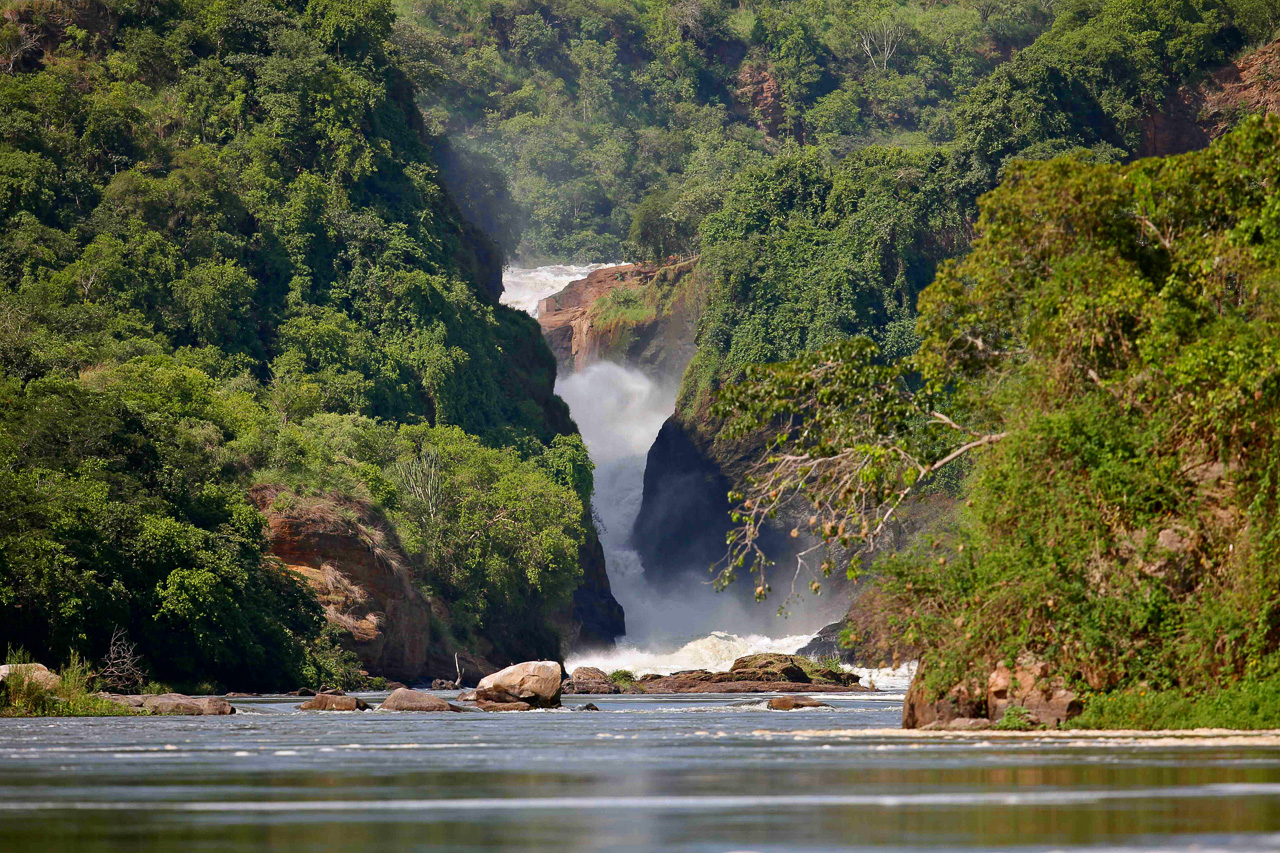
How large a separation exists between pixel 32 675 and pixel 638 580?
238 feet

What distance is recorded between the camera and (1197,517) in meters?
20.4

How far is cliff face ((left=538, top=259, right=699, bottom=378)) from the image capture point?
371 feet

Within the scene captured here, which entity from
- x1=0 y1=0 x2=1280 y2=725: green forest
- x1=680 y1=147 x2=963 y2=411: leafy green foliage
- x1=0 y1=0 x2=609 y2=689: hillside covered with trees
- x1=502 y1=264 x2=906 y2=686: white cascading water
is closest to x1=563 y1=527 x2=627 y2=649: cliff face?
x1=502 y1=264 x2=906 y2=686: white cascading water

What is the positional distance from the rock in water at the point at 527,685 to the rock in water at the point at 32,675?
402 inches

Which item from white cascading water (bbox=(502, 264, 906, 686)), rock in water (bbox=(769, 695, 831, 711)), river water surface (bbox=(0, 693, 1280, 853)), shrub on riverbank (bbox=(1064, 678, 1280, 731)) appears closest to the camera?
river water surface (bbox=(0, 693, 1280, 853))

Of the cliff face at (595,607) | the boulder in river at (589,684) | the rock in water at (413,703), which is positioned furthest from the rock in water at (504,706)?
the cliff face at (595,607)

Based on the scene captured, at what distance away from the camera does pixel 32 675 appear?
109 ft

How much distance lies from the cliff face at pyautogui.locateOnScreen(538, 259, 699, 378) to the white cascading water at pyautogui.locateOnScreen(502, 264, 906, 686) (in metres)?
1.25

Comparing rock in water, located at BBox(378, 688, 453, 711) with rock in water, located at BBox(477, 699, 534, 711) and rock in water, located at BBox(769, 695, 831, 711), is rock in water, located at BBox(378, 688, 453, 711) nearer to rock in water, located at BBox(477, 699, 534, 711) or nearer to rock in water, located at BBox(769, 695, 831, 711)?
rock in water, located at BBox(477, 699, 534, 711)

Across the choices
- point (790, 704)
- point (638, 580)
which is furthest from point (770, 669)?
point (638, 580)

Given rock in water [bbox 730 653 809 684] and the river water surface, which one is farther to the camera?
rock in water [bbox 730 653 809 684]

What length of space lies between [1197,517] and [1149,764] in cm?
716

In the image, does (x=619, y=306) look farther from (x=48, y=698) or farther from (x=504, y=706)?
(x=48, y=698)

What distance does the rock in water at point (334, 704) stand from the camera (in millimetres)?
37688
